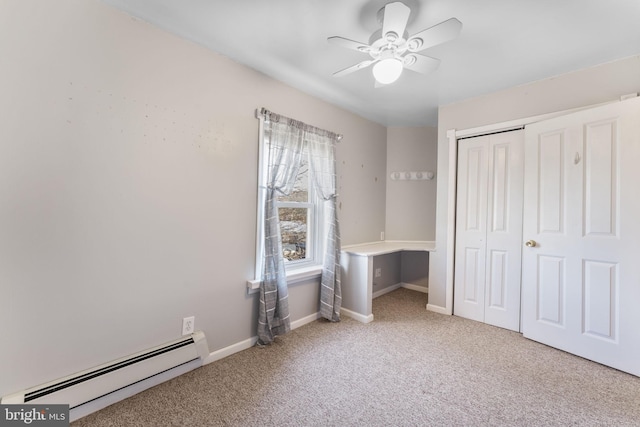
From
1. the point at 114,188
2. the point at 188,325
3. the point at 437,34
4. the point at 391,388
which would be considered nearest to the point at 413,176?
the point at 437,34

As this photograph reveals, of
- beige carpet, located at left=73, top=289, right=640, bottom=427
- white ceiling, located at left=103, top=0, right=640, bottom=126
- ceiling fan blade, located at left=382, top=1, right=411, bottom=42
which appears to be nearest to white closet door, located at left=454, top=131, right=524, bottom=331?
beige carpet, located at left=73, top=289, right=640, bottom=427

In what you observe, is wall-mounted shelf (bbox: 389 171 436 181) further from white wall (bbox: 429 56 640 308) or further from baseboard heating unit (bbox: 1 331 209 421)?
baseboard heating unit (bbox: 1 331 209 421)

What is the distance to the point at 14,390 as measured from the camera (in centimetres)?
139

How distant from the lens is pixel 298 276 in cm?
268

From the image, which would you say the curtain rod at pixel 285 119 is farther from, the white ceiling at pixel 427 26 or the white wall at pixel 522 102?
the white wall at pixel 522 102

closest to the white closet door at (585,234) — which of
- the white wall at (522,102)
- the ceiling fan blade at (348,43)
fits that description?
the white wall at (522,102)

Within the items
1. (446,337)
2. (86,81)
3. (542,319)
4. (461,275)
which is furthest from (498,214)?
(86,81)

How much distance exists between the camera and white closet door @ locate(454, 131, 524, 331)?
2.67 meters

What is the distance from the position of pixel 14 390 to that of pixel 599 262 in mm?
3861

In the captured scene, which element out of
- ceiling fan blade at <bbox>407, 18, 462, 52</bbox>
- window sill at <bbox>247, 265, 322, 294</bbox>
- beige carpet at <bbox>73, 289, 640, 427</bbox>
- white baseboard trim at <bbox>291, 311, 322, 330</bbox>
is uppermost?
ceiling fan blade at <bbox>407, 18, 462, 52</bbox>

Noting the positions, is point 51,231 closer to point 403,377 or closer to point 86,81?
point 86,81

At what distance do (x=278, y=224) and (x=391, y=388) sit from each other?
60.0 inches

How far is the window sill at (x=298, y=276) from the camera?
7.65 ft

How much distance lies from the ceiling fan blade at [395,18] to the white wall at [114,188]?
127cm
